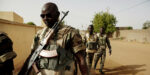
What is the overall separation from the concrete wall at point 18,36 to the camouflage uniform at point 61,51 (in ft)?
11.3

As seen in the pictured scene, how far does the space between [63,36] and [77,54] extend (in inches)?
11.7

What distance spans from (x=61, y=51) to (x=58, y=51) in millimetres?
38

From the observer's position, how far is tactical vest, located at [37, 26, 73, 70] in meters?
1.23

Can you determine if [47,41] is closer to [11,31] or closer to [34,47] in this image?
[34,47]

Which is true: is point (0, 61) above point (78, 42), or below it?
below

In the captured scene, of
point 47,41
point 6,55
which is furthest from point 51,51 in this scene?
point 6,55

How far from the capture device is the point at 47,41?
1.29 m

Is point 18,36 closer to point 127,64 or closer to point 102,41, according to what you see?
point 102,41

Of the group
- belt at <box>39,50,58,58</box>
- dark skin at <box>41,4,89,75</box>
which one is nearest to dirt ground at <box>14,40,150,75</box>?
dark skin at <box>41,4,89,75</box>

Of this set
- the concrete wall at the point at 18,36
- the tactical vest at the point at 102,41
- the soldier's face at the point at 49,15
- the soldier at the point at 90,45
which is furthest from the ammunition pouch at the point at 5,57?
the tactical vest at the point at 102,41

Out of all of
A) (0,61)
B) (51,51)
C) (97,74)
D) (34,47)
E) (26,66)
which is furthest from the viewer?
(97,74)

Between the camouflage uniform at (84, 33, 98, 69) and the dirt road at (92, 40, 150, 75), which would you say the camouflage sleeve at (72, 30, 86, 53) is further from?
the dirt road at (92, 40, 150, 75)

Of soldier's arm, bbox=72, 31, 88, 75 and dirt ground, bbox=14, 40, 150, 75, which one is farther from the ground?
soldier's arm, bbox=72, 31, 88, 75

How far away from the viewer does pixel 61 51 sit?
49.4 inches
